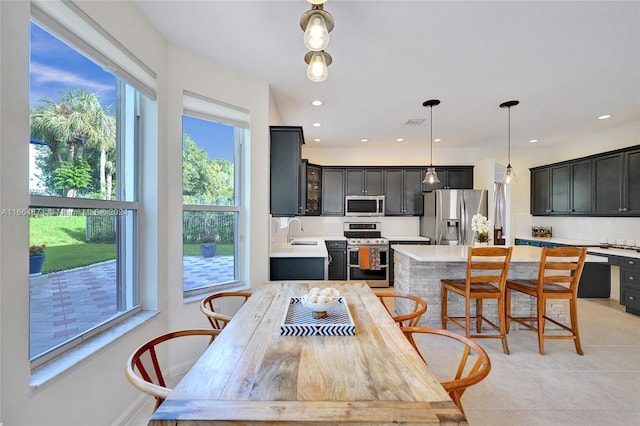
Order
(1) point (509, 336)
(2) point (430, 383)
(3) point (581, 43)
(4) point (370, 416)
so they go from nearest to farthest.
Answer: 1. (4) point (370, 416)
2. (2) point (430, 383)
3. (3) point (581, 43)
4. (1) point (509, 336)

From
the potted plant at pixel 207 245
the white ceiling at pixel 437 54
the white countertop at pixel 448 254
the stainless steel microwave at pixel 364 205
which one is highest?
the white ceiling at pixel 437 54

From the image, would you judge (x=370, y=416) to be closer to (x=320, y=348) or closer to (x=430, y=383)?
(x=430, y=383)

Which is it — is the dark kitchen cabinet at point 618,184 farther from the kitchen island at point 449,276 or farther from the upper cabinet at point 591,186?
the kitchen island at point 449,276

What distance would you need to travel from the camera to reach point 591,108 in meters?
3.56

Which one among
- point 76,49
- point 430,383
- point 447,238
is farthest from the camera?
point 447,238

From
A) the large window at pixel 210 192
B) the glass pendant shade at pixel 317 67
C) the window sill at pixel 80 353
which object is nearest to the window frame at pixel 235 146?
the large window at pixel 210 192

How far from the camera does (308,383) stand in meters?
0.94

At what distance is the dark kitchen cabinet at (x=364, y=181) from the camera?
5574 mm

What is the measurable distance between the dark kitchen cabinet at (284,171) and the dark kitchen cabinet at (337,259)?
2.12 metres

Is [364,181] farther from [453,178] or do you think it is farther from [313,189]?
[453,178]

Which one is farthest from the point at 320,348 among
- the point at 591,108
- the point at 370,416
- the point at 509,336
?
the point at 591,108

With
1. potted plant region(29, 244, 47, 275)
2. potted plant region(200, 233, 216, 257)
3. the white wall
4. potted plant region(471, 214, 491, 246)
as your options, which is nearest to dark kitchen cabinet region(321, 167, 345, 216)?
the white wall

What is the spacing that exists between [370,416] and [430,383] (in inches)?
10.7

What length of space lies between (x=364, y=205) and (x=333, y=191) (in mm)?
662
